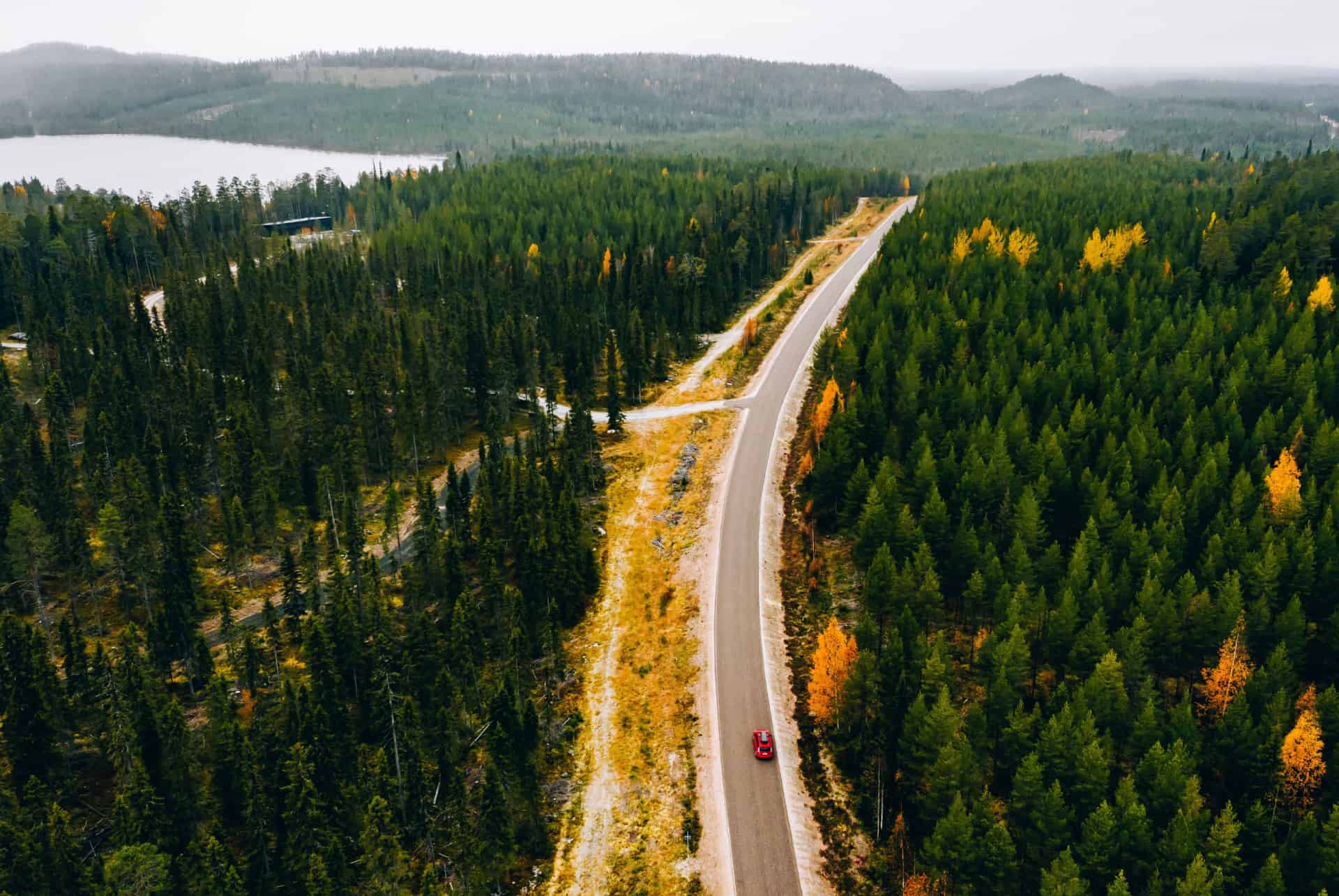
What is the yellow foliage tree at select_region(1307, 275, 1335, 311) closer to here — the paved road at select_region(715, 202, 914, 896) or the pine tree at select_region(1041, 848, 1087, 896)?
the paved road at select_region(715, 202, 914, 896)

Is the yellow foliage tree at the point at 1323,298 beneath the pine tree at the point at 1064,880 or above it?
above

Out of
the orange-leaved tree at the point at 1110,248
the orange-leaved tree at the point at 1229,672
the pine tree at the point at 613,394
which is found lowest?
the orange-leaved tree at the point at 1229,672

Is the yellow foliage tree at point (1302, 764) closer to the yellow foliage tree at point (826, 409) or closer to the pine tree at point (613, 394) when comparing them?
the yellow foliage tree at point (826, 409)

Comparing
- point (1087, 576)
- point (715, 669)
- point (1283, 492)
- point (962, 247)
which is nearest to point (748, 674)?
point (715, 669)

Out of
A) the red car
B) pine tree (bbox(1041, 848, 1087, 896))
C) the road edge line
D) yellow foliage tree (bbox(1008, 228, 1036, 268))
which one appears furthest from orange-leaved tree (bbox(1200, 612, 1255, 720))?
yellow foliage tree (bbox(1008, 228, 1036, 268))

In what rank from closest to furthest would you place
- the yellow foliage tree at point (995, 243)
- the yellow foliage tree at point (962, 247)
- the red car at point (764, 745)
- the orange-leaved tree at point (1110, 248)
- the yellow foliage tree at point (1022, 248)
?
1. the red car at point (764, 745)
2. the orange-leaved tree at point (1110, 248)
3. the yellow foliage tree at point (1022, 248)
4. the yellow foliage tree at point (995, 243)
5. the yellow foliage tree at point (962, 247)

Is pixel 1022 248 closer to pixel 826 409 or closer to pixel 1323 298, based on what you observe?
pixel 1323 298

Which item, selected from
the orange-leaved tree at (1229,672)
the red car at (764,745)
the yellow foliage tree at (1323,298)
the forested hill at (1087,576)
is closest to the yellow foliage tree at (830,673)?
the forested hill at (1087,576)
